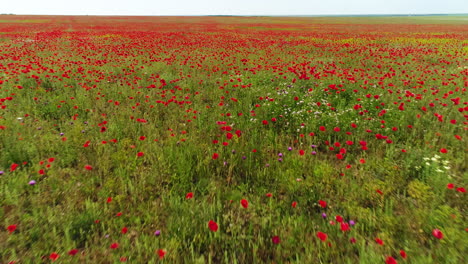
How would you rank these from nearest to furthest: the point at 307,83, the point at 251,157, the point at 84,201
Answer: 1. the point at 84,201
2. the point at 251,157
3. the point at 307,83

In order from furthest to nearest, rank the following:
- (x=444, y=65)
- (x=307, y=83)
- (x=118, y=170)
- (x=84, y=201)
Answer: (x=444, y=65) < (x=307, y=83) < (x=118, y=170) < (x=84, y=201)

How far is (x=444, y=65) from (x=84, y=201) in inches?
491

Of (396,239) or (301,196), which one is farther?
(301,196)

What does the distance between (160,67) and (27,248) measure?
7.30 meters

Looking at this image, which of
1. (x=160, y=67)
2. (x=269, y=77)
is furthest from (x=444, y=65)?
(x=160, y=67)

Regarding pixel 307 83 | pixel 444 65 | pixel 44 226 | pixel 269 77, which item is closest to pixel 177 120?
pixel 44 226

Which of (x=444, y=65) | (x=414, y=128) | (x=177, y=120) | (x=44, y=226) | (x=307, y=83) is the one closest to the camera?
(x=44, y=226)

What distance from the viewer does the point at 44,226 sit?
2.01 metres

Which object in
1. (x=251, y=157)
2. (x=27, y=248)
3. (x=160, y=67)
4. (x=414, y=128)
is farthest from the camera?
(x=160, y=67)

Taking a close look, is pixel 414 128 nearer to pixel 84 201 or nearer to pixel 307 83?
pixel 307 83

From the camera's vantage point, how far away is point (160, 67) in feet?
27.0

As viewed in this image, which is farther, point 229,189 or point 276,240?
point 229,189

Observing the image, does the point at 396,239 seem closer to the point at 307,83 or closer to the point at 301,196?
the point at 301,196

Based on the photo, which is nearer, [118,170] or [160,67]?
[118,170]
